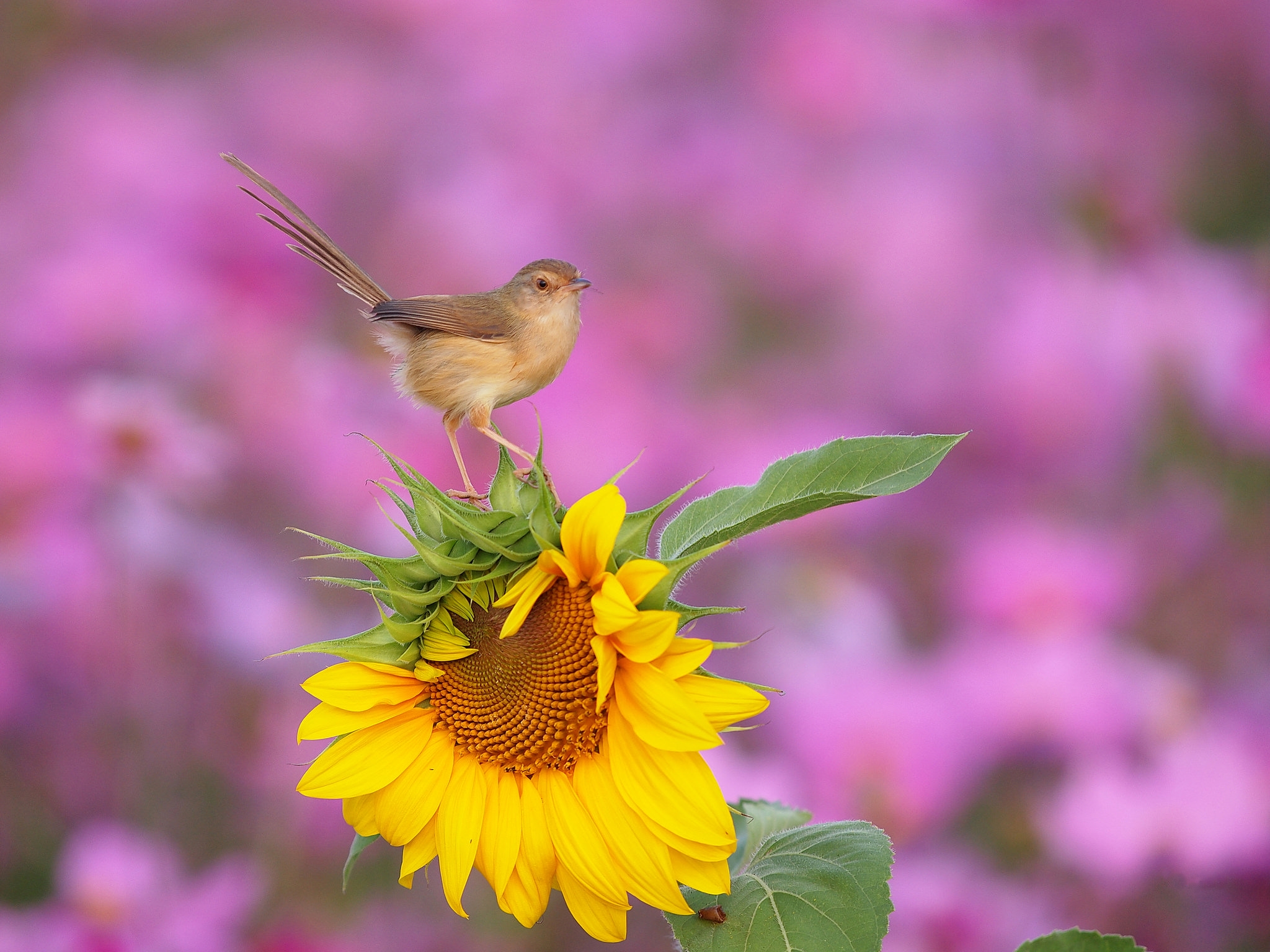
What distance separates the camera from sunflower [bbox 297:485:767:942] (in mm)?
209

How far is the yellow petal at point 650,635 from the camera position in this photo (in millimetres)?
200

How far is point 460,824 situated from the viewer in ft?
0.76

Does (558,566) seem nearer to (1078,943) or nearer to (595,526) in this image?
(595,526)

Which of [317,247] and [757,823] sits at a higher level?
[317,247]

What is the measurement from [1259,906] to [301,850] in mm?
619

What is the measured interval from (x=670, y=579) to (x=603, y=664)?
2cm

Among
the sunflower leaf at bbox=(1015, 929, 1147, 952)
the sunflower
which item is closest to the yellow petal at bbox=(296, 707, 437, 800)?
the sunflower

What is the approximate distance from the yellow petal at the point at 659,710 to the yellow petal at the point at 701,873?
1.0 inches

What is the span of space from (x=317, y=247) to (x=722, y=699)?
0.13 metres

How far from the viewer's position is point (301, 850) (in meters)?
0.81

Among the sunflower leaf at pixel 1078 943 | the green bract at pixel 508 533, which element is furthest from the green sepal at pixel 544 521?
the sunflower leaf at pixel 1078 943

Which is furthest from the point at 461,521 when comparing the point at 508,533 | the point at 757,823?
the point at 757,823

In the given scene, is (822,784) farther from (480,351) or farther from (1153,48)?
(1153,48)

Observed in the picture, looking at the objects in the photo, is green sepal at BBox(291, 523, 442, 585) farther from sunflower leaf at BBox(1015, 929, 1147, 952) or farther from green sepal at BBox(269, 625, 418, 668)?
sunflower leaf at BBox(1015, 929, 1147, 952)
